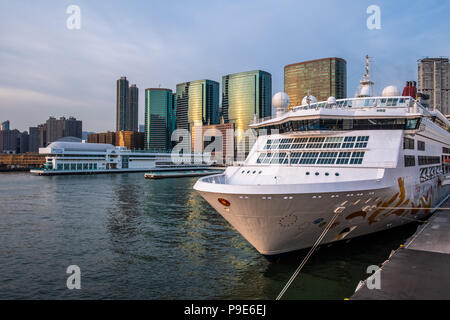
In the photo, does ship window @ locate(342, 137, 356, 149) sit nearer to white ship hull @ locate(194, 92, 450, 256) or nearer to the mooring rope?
white ship hull @ locate(194, 92, 450, 256)

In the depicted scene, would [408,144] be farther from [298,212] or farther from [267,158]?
[298,212]

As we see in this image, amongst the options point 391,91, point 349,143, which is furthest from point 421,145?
point 349,143

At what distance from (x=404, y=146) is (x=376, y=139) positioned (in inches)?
89.5

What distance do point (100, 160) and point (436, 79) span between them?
165 meters

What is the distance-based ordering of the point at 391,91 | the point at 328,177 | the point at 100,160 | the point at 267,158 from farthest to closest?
the point at 100,160
the point at 391,91
the point at 267,158
the point at 328,177

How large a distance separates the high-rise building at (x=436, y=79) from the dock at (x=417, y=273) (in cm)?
17100

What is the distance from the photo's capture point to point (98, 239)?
23266 millimetres

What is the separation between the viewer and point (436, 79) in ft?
526

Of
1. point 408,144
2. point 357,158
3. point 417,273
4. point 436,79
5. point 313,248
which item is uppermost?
point 436,79

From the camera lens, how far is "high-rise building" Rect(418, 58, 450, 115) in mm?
157625

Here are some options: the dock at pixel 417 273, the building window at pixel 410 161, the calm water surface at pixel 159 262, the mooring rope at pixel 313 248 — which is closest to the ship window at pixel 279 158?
the mooring rope at pixel 313 248

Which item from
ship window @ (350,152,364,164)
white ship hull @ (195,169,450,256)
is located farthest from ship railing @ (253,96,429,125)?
white ship hull @ (195,169,450,256)
